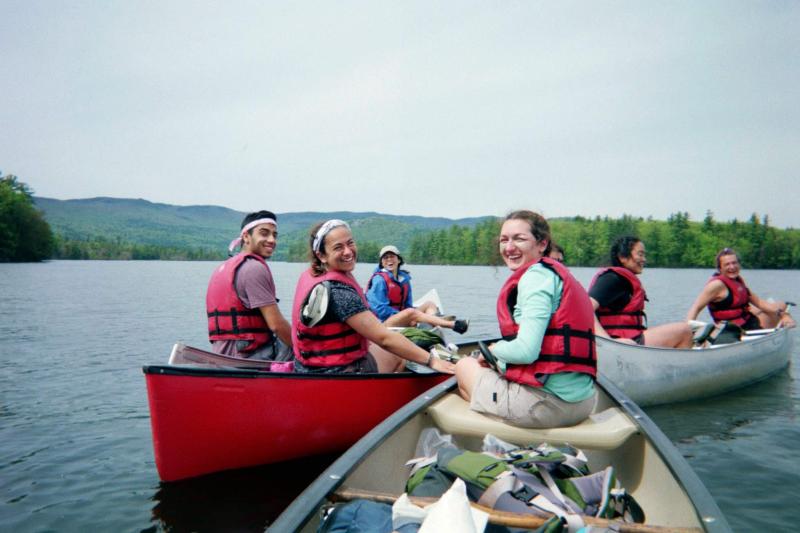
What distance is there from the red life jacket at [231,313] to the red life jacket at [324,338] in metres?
0.73

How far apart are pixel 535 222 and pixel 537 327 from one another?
0.71 meters

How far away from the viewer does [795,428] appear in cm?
612

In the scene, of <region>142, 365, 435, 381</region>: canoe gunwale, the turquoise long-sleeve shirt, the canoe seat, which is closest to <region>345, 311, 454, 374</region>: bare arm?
<region>142, 365, 435, 381</region>: canoe gunwale

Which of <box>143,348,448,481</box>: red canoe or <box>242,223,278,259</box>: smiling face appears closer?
<box>143,348,448,481</box>: red canoe

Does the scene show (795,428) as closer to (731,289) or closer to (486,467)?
(731,289)

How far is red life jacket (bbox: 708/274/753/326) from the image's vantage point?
763cm

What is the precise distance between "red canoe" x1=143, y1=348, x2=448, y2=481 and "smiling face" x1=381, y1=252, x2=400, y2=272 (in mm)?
4546

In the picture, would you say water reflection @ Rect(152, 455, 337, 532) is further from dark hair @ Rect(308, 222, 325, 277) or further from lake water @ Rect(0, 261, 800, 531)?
dark hair @ Rect(308, 222, 325, 277)

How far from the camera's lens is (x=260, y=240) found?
4863 mm

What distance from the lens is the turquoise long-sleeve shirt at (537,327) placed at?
2.87 meters

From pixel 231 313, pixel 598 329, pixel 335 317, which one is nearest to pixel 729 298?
pixel 598 329

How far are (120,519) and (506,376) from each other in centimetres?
291

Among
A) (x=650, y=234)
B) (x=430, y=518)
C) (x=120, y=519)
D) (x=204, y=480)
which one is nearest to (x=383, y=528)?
(x=430, y=518)

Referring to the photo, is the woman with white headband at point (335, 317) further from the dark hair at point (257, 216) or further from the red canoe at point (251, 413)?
the dark hair at point (257, 216)
